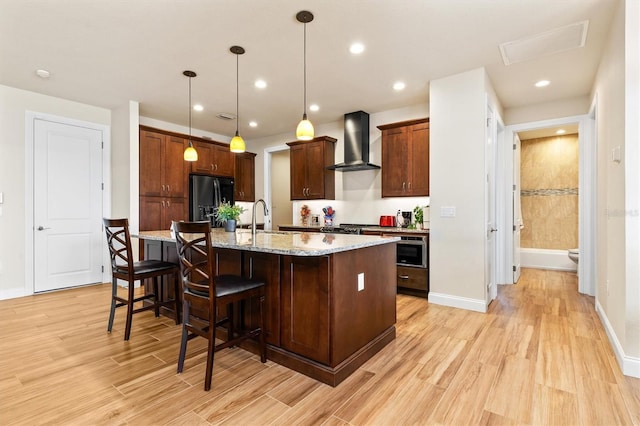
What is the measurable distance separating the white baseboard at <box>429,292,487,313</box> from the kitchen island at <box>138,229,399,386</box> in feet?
4.94

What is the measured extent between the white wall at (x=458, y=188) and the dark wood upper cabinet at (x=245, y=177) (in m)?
4.25

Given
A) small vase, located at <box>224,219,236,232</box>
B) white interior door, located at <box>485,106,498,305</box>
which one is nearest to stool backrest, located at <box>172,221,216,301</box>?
small vase, located at <box>224,219,236,232</box>

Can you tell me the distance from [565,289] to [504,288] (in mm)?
820

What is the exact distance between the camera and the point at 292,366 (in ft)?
7.59

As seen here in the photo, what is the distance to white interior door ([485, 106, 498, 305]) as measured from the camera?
3797 mm

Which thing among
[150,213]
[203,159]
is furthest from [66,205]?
[203,159]

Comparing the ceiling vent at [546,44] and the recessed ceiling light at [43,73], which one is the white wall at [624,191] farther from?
the recessed ceiling light at [43,73]

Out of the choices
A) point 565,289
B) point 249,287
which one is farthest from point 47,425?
point 565,289

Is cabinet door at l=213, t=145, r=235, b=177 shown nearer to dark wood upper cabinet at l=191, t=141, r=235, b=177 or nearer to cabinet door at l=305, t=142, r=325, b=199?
dark wood upper cabinet at l=191, t=141, r=235, b=177

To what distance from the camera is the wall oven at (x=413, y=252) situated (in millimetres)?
4219

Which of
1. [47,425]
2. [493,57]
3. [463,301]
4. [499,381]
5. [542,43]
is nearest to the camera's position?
[47,425]

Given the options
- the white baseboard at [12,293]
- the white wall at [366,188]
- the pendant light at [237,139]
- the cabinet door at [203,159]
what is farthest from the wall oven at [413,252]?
the white baseboard at [12,293]

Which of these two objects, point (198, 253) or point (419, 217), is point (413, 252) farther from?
point (198, 253)

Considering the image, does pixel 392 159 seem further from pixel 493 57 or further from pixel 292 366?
pixel 292 366
